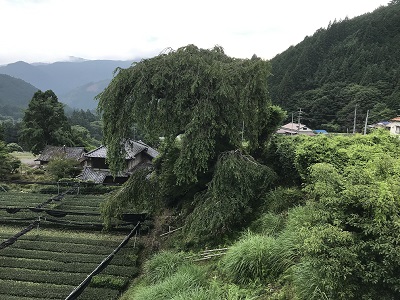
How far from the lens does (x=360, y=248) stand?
4.41m

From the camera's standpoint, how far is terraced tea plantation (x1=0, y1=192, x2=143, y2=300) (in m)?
11.4

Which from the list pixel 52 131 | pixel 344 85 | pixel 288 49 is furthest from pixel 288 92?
pixel 52 131

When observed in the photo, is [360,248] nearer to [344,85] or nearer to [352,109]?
[352,109]

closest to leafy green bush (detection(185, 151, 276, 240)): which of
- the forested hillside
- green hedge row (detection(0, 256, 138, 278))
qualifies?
green hedge row (detection(0, 256, 138, 278))

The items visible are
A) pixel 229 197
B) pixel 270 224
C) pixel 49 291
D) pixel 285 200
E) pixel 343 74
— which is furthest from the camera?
pixel 343 74

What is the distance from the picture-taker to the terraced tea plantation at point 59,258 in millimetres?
11375

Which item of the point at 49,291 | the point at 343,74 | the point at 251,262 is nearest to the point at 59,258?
the point at 49,291

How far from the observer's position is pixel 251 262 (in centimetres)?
673

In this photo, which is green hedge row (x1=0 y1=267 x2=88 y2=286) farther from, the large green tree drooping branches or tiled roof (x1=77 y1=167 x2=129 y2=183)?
tiled roof (x1=77 y1=167 x2=129 y2=183)

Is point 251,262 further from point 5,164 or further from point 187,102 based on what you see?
point 5,164

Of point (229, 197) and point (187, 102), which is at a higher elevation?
point (187, 102)

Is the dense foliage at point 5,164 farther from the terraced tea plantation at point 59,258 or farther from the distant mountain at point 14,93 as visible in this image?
the distant mountain at point 14,93

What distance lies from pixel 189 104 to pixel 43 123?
3493cm

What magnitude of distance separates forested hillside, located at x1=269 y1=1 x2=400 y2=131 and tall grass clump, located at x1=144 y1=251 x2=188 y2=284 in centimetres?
4495
